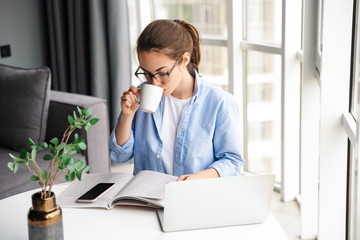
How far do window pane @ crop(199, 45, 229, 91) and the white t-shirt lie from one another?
1.52 m

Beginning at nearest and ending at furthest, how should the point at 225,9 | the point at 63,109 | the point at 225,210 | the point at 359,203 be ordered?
the point at 225,210 < the point at 359,203 < the point at 63,109 < the point at 225,9

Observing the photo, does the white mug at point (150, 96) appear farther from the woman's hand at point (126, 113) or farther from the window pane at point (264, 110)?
the window pane at point (264, 110)

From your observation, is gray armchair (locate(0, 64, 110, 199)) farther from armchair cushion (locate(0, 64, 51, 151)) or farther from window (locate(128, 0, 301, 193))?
window (locate(128, 0, 301, 193))


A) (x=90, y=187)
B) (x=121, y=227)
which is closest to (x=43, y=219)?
(x=121, y=227)

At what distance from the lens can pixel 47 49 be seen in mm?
3725

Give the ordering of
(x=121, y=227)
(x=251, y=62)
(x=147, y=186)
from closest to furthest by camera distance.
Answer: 1. (x=121, y=227)
2. (x=147, y=186)
3. (x=251, y=62)

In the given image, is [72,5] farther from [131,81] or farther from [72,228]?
[72,228]

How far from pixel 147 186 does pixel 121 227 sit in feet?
0.52

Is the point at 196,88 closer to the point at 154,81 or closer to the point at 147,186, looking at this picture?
the point at 154,81

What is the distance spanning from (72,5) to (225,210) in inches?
98.4

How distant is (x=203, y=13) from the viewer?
332 centimetres

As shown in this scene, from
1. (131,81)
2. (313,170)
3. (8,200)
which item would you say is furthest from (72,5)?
(8,200)

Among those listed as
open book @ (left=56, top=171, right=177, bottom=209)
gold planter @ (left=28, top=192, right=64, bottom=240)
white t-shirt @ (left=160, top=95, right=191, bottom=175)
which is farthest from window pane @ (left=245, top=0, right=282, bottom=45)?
gold planter @ (left=28, top=192, right=64, bottom=240)

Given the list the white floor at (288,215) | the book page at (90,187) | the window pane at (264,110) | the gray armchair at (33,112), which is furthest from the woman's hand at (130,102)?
the window pane at (264,110)
